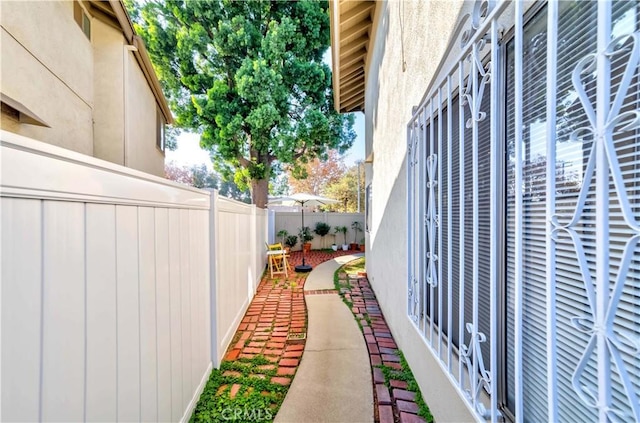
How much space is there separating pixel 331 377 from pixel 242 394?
0.85 meters

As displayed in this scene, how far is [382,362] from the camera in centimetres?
290

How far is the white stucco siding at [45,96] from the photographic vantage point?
2412 millimetres

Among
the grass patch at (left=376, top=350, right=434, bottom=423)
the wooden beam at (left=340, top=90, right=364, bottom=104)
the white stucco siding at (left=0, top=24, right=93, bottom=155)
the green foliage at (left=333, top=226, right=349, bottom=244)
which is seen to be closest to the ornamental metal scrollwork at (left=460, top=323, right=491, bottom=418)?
the grass patch at (left=376, top=350, right=434, bottom=423)

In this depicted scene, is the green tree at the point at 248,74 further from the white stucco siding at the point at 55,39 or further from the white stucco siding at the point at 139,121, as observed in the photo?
the white stucco siding at the point at 55,39

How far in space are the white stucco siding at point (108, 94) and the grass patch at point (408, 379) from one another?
503 cm

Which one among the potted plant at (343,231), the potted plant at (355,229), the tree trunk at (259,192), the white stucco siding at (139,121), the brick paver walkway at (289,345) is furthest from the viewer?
the potted plant at (355,229)

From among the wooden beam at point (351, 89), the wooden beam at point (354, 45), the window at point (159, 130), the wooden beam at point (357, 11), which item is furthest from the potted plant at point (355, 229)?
the wooden beam at point (357, 11)

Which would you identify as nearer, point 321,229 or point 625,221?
point 625,221

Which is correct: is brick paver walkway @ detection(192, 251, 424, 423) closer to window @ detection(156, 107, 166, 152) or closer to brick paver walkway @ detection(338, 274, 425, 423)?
brick paver walkway @ detection(338, 274, 425, 423)

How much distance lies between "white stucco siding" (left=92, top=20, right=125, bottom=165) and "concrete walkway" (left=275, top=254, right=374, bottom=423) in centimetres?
429

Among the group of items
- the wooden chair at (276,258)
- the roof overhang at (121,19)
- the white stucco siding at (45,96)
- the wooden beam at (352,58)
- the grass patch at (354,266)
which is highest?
the wooden beam at (352,58)

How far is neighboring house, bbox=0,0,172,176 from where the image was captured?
2.53 m

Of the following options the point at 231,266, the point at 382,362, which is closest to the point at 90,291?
the point at 231,266

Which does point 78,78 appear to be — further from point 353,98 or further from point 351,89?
point 353,98
